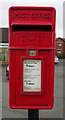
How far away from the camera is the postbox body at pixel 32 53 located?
2834 mm

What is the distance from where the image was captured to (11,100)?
2.98 metres

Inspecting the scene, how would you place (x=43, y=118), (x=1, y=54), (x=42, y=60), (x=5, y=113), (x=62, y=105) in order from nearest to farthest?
(x=42, y=60) < (x=43, y=118) < (x=5, y=113) < (x=62, y=105) < (x=1, y=54)

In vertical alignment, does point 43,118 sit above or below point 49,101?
below

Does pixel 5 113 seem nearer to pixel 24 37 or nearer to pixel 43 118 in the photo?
pixel 43 118

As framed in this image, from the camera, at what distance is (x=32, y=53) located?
288cm

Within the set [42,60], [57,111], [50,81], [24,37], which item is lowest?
[57,111]

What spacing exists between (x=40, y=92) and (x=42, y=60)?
0.49 metres

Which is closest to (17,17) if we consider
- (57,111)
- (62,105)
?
(57,111)

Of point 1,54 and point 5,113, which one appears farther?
point 1,54

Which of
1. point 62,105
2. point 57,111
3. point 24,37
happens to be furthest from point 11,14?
point 62,105

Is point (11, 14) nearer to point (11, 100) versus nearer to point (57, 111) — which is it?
point (11, 100)

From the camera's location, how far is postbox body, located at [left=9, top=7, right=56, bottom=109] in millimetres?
2834

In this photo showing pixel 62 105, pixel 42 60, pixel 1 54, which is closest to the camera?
pixel 42 60

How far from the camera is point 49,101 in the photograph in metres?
2.96
